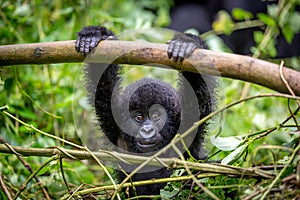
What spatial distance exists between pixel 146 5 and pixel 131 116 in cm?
380

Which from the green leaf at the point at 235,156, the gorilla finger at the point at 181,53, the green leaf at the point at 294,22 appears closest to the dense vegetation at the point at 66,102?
the green leaf at the point at 294,22

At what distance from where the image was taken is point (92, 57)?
2201 mm

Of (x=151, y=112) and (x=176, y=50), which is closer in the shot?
(x=176, y=50)

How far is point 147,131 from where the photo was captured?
268cm

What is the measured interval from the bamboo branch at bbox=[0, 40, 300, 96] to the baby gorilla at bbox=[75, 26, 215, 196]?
1.86ft

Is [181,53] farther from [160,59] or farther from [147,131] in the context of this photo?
[147,131]

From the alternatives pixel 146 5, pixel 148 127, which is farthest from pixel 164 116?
pixel 146 5

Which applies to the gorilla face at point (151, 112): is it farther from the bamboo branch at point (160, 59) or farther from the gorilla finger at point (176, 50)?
the gorilla finger at point (176, 50)

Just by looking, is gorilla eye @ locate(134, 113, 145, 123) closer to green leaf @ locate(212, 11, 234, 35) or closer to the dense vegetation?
the dense vegetation

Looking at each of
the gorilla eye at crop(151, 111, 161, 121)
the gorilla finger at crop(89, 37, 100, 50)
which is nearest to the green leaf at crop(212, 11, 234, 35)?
the gorilla eye at crop(151, 111, 161, 121)

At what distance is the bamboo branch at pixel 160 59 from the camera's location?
1.71m

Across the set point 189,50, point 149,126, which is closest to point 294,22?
point 149,126

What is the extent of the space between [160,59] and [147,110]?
2.74 feet

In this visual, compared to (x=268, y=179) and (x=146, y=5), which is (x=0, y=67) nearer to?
(x=268, y=179)
